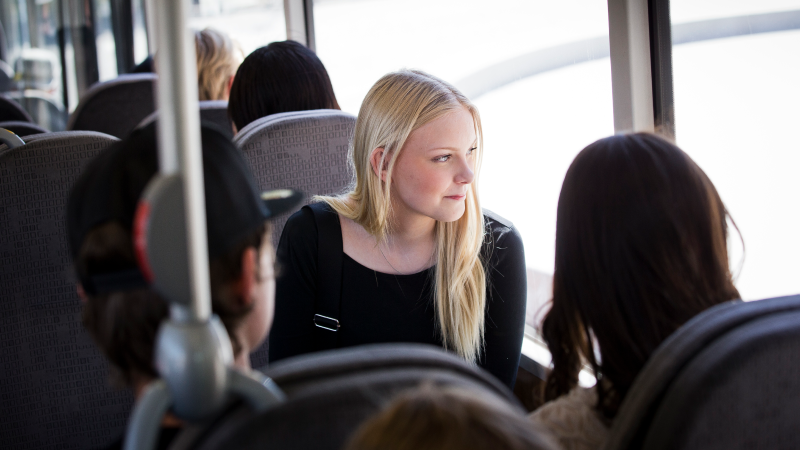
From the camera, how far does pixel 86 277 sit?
0.64m

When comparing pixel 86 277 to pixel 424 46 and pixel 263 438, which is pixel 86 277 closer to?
pixel 263 438

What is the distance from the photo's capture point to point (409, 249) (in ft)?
4.94

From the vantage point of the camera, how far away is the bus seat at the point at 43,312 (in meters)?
1.31

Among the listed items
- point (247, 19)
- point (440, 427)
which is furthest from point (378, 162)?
point (247, 19)

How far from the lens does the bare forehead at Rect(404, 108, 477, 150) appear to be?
1.40 meters

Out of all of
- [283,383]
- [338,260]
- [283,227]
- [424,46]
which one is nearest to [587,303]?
[283,383]

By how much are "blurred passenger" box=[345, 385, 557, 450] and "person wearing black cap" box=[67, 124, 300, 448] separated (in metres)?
0.22

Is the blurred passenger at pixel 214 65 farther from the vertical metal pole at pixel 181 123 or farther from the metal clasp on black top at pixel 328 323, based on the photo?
the vertical metal pole at pixel 181 123

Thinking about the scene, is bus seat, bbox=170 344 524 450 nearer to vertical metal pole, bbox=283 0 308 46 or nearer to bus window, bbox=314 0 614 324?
bus window, bbox=314 0 614 324

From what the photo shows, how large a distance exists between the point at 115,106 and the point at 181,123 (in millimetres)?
2194

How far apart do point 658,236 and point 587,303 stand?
12 cm

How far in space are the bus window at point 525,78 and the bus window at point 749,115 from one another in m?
0.19

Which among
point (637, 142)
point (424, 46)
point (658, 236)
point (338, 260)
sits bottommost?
point (338, 260)

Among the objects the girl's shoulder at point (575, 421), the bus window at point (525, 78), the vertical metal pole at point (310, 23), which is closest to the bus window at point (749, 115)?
the bus window at point (525, 78)
